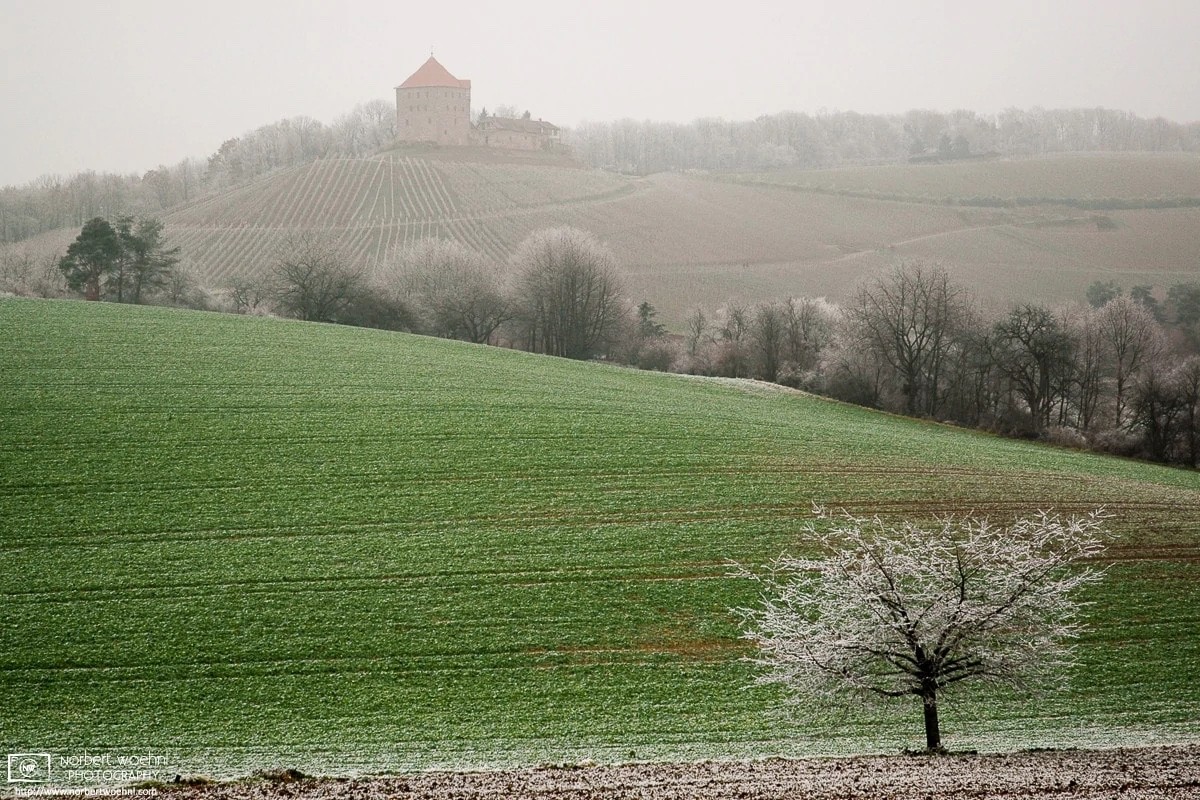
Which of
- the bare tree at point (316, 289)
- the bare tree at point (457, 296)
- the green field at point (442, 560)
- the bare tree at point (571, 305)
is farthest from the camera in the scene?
the bare tree at point (571, 305)

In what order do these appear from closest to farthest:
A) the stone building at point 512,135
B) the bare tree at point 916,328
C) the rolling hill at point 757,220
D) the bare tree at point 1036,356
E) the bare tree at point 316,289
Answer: the bare tree at point 1036,356 → the bare tree at point 916,328 → the bare tree at point 316,289 → the rolling hill at point 757,220 → the stone building at point 512,135

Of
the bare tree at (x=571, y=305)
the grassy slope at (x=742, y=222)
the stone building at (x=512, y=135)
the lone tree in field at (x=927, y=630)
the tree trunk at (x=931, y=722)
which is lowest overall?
the tree trunk at (x=931, y=722)

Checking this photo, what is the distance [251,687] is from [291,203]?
102 m

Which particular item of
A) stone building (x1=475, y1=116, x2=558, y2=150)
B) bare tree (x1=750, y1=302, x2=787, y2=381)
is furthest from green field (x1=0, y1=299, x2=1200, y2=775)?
stone building (x1=475, y1=116, x2=558, y2=150)

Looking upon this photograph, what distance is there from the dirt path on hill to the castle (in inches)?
5907

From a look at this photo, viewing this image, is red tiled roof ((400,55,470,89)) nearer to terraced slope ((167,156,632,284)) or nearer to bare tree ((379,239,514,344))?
terraced slope ((167,156,632,284))

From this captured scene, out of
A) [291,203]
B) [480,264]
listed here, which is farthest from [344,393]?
[291,203]

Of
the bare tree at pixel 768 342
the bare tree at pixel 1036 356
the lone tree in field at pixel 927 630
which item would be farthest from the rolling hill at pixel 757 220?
the lone tree in field at pixel 927 630

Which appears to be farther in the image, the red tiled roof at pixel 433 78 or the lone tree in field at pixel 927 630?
the red tiled roof at pixel 433 78

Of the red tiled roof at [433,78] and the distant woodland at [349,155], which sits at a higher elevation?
the red tiled roof at [433,78]

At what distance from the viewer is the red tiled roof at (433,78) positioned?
16362cm

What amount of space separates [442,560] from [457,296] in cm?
5019

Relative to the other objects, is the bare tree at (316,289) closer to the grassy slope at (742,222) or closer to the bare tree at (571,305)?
the bare tree at (571,305)

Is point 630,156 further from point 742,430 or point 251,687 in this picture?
point 251,687
